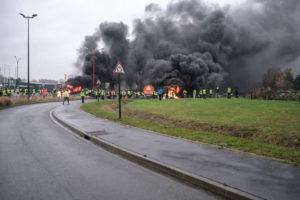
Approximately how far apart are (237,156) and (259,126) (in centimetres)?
327

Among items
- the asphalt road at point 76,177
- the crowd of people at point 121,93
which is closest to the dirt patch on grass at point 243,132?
the asphalt road at point 76,177

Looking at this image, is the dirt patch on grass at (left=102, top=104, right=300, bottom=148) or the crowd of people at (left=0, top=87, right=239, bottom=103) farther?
the crowd of people at (left=0, top=87, right=239, bottom=103)

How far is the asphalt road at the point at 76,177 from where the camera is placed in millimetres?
3377

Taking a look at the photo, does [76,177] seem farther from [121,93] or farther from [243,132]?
[121,93]

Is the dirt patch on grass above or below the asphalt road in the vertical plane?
above

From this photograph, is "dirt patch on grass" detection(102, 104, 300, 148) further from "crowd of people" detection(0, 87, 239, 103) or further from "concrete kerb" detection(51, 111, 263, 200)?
"crowd of people" detection(0, 87, 239, 103)

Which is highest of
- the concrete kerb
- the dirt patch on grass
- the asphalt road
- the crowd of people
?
the crowd of people

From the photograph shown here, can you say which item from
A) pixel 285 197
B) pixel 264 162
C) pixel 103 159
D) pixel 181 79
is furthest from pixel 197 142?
pixel 181 79

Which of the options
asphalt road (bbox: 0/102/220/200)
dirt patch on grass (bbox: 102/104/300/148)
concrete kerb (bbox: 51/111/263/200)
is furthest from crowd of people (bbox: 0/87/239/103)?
asphalt road (bbox: 0/102/220/200)

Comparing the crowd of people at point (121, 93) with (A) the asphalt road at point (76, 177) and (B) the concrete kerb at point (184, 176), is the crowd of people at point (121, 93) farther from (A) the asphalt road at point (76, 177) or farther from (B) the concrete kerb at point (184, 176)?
(A) the asphalt road at point (76, 177)

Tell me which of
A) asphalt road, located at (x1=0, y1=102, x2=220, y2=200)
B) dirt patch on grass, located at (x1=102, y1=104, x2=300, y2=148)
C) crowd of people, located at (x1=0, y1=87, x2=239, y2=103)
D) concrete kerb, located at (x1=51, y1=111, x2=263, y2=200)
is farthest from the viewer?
crowd of people, located at (x1=0, y1=87, x2=239, y2=103)

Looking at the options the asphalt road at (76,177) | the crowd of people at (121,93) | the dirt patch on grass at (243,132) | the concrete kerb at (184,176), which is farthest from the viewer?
the crowd of people at (121,93)

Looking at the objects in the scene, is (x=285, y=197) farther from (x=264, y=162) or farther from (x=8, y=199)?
(x=8, y=199)

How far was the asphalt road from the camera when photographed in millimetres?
3377
